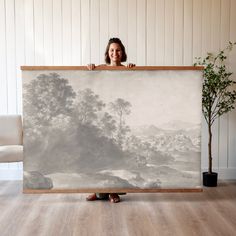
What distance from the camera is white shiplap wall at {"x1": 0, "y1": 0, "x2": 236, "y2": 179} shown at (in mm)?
4965

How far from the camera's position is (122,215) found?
3.52 meters

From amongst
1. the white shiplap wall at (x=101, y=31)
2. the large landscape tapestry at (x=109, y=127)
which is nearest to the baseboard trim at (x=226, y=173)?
the white shiplap wall at (x=101, y=31)

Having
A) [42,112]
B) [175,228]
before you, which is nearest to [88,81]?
[42,112]

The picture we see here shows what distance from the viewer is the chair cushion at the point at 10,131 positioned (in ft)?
15.0

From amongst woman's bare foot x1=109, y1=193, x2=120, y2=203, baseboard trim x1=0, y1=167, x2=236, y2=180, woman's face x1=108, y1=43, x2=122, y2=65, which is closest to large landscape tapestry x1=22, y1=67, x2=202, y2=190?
woman's bare foot x1=109, y1=193, x2=120, y2=203

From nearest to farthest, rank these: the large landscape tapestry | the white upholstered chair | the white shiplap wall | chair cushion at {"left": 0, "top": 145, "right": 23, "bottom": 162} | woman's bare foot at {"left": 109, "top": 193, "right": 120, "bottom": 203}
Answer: the large landscape tapestry → woman's bare foot at {"left": 109, "top": 193, "right": 120, "bottom": 203} → chair cushion at {"left": 0, "top": 145, "right": 23, "bottom": 162} → the white upholstered chair → the white shiplap wall

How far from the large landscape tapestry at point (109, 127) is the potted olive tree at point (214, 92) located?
3.05ft

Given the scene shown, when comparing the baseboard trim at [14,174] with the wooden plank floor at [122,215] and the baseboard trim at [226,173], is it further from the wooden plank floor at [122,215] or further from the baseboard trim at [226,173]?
the wooden plank floor at [122,215]

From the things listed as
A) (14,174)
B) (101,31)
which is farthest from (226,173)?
(14,174)

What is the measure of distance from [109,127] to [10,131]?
136 centimetres

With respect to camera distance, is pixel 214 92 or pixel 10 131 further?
pixel 214 92

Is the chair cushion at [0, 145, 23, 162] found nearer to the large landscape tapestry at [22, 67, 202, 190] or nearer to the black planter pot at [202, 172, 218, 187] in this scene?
the large landscape tapestry at [22, 67, 202, 190]

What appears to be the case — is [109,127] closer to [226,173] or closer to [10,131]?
[10,131]

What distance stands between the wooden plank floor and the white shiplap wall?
1399 millimetres
